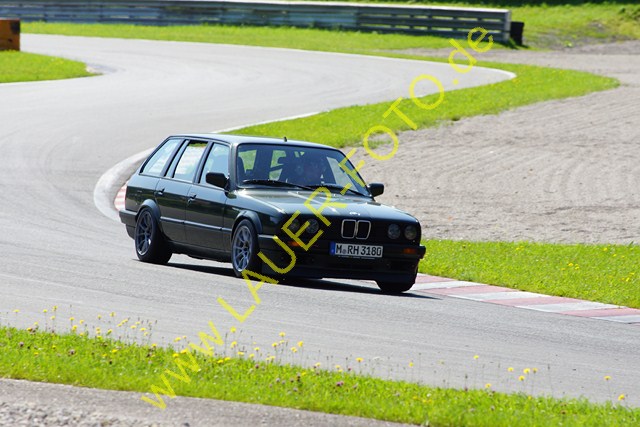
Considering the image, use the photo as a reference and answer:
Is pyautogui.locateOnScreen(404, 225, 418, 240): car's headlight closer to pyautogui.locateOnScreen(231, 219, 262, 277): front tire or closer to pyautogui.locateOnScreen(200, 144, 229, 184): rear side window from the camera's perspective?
pyautogui.locateOnScreen(231, 219, 262, 277): front tire

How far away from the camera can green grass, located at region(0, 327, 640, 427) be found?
720 centimetres

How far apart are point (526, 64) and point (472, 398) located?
3425 cm

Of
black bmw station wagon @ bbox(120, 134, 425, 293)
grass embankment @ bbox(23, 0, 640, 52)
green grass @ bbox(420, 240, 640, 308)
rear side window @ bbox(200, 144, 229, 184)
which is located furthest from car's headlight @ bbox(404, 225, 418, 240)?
grass embankment @ bbox(23, 0, 640, 52)

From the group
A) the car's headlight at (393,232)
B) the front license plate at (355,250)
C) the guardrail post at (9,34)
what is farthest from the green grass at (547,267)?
the guardrail post at (9,34)

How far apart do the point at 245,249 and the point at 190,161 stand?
6.68 ft

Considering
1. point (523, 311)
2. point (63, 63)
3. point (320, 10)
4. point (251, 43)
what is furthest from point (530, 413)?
point (320, 10)

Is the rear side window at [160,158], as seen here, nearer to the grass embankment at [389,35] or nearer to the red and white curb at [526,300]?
the red and white curb at [526,300]

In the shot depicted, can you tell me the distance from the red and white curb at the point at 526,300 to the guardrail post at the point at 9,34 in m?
28.4

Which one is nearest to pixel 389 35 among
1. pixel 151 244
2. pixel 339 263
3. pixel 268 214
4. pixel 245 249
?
pixel 151 244

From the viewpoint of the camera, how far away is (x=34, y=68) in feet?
120

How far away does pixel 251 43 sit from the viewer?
156ft

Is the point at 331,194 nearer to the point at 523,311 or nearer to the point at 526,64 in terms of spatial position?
the point at 523,311

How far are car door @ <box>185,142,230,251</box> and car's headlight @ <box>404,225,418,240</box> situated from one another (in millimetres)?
1842

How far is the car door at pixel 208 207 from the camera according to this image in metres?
13.3
